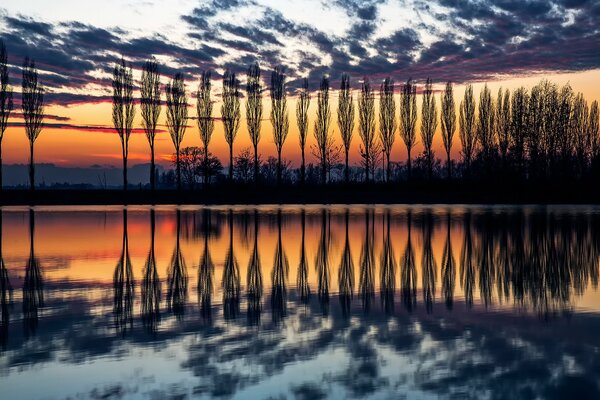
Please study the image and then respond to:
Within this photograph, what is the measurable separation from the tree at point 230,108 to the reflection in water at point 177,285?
4568 cm

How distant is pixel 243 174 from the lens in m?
76.3

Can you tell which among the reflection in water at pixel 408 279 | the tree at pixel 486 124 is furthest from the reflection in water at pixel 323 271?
the tree at pixel 486 124

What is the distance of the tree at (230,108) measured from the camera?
61.2 meters

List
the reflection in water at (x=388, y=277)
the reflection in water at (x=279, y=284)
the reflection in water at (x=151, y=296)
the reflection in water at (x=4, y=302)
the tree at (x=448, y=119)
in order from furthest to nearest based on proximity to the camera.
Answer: the tree at (x=448, y=119), the reflection in water at (x=388, y=277), the reflection in water at (x=279, y=284), the reflection in water at (x=151, y=296), the reflection in water at (x=4, y=302)

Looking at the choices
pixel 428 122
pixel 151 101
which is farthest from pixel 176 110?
pixel 428 122

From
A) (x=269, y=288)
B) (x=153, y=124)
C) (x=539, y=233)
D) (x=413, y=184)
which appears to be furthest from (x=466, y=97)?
(x=269, y=288)

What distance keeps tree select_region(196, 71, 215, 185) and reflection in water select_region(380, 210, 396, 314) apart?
44.1m

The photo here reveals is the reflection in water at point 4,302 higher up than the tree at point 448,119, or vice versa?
the tree at point 448,119

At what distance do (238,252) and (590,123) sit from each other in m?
70.5

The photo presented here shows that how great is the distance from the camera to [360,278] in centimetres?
1214

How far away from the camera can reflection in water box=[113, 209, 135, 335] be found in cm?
834

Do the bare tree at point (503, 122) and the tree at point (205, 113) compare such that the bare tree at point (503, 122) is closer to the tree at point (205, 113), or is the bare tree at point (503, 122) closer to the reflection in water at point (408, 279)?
the tree at point (205, 113)

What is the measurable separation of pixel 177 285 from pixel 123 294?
1110 mm

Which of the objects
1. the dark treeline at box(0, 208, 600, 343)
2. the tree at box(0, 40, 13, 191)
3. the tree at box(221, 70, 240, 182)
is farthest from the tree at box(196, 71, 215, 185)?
the dark treeline at box(0, 208, 600, 343)
